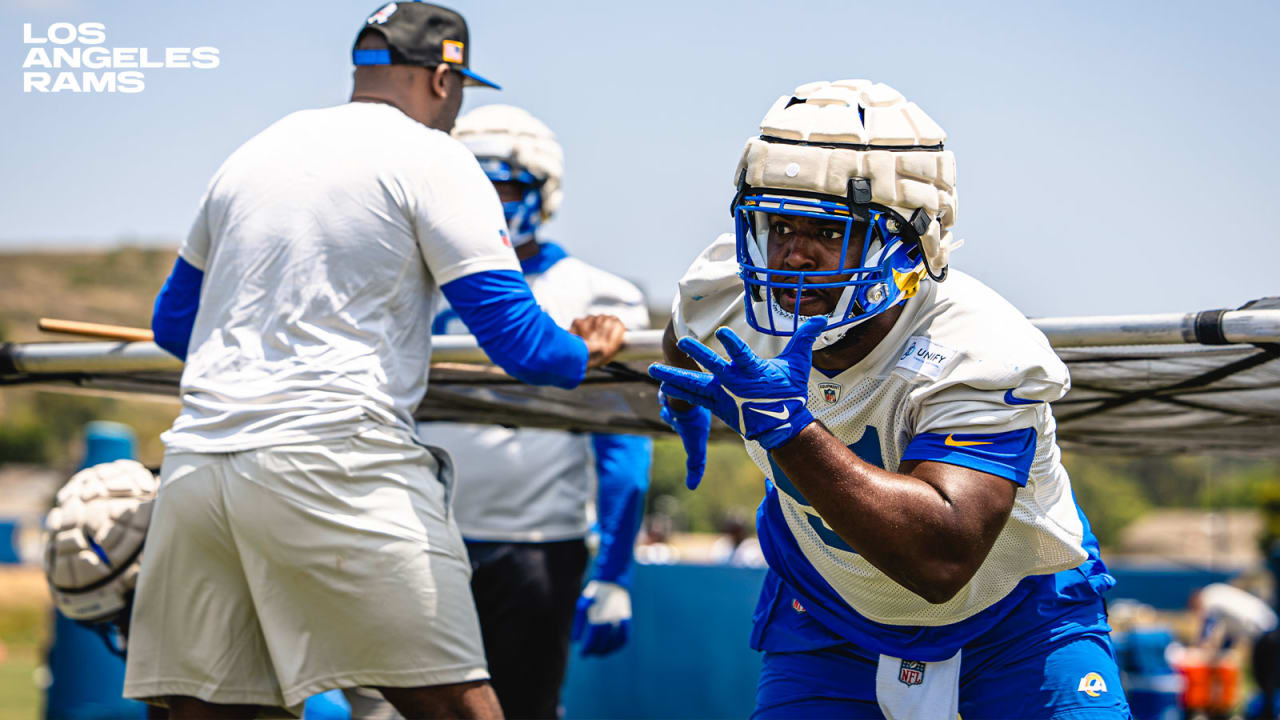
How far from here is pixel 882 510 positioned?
2.35 meters

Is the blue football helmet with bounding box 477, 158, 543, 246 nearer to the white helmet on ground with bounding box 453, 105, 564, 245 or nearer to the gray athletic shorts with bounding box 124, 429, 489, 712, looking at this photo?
the white helmet on ground with bounding box 453, 105, 564, 245

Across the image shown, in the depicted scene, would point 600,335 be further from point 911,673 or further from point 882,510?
point 882,510

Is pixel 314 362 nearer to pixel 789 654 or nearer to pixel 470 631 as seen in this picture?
pixel 470 631

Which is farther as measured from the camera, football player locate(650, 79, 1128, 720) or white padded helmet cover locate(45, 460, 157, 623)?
white padded helmet cover locate(45, 460, 157, 623)

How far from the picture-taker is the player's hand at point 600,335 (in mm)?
3596

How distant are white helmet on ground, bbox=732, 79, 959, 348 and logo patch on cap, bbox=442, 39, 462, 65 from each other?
3.28 ft

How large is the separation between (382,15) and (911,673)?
1.97m

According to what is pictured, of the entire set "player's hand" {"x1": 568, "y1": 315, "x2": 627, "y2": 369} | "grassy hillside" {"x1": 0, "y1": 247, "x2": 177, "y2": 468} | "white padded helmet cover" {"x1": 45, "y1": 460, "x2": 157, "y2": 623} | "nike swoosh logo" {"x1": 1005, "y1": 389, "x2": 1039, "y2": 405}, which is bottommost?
"grassy hillside" {"x1": 0, "y1": 247, "x2": 177, "y2": 468}

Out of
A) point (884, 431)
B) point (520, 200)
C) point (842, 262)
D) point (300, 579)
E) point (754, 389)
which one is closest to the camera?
point (754, 389)

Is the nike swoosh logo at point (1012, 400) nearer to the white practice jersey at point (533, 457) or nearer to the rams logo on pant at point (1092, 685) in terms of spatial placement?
the rams logo on pant at point (1092, 685)

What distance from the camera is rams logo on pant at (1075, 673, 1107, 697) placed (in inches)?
114

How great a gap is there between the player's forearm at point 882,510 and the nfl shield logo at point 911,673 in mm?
594

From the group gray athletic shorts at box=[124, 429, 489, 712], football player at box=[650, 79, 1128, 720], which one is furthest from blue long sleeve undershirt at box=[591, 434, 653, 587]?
gray athletic shorts at box=[124, 429, 489, 712]

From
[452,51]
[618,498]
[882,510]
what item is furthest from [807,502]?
[618,498]
